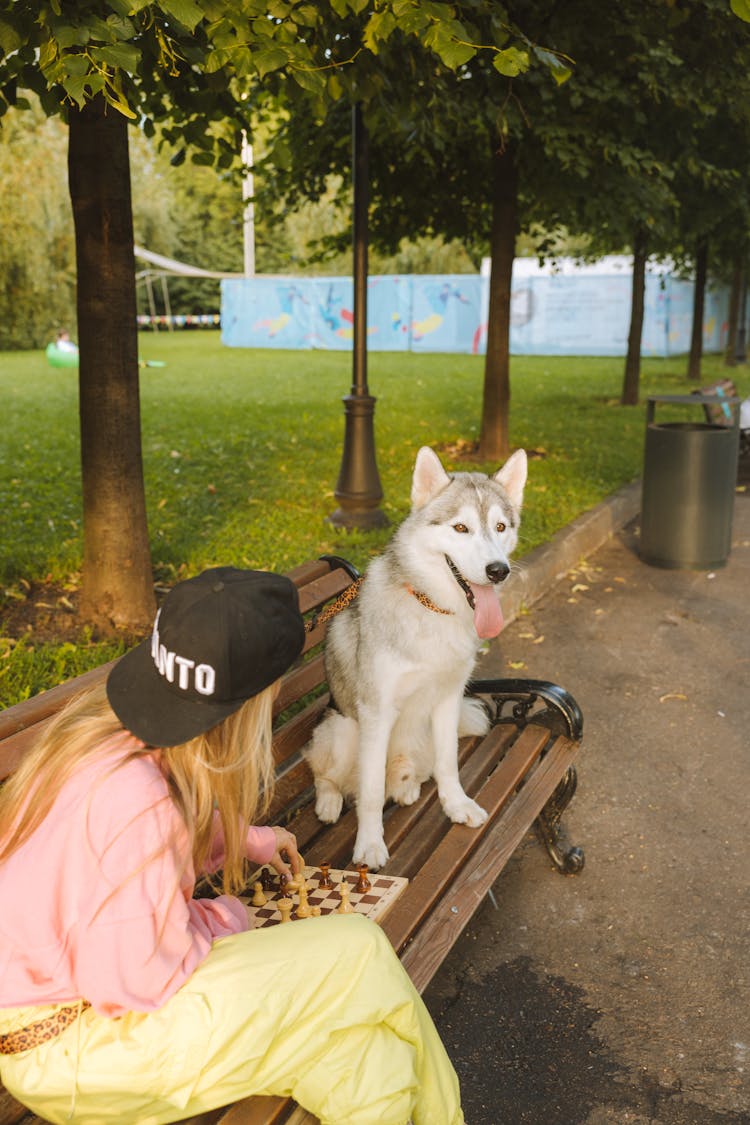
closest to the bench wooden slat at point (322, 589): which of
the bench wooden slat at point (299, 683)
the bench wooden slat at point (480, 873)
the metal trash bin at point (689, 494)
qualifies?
the bench wooden slat at point (299, 683)

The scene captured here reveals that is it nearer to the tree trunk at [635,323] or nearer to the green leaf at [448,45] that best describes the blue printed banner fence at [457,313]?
the tree trunk at [635,323]

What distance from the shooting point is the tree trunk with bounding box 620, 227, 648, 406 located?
1770cm

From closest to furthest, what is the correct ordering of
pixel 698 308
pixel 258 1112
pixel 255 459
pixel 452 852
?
pixel 258 1112, pixel 452 852, pixel 255 459, pixel 698 308

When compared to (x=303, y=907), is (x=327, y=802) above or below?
below

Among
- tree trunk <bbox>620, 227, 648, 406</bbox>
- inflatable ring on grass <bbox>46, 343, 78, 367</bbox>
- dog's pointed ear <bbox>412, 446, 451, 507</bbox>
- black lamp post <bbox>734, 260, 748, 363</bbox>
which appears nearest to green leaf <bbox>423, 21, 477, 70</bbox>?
dog's pointed ear <bbox>412, 446, 451, 507</bbox>

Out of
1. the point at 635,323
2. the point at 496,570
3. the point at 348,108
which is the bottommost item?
the point at 496,570

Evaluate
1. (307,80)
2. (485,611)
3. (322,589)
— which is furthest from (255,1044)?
(307,80)

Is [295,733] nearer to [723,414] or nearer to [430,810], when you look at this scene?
[430,810]

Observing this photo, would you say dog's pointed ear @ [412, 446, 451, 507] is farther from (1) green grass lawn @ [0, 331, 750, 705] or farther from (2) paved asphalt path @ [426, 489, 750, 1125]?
(1) green grass lawn @ [0, 331, 750, 705]

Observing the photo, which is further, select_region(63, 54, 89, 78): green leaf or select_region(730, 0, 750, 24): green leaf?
select_region(63, 54, 89, 78): green leaf

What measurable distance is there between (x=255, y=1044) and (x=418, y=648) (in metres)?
1.69

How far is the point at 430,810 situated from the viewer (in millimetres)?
3582

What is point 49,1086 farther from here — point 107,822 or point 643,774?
point 643,774

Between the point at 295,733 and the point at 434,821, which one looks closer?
the point at 434,821
